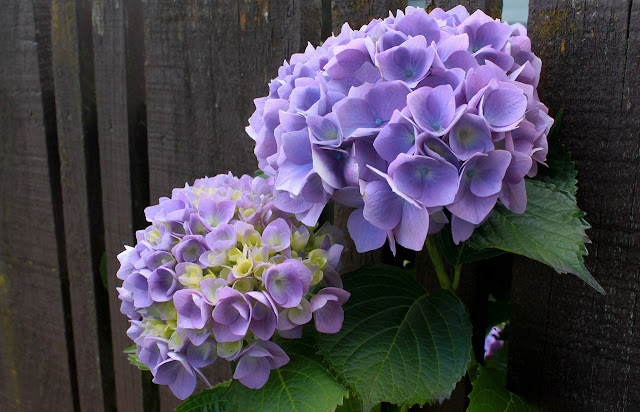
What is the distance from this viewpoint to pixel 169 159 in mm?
1436

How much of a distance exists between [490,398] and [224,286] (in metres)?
0.49

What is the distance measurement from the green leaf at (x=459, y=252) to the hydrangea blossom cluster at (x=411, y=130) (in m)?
0.20

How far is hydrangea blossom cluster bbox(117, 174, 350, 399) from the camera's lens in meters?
0.71

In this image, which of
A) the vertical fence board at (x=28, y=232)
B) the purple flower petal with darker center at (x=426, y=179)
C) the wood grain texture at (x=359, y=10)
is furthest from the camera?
the vertical fence board at (x=28, y=232)

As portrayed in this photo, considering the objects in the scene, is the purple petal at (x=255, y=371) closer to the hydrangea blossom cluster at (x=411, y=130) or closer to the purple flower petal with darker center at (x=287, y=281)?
the purple flower petal with darker center at (x=287, y=281)

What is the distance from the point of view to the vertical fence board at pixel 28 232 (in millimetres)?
1699

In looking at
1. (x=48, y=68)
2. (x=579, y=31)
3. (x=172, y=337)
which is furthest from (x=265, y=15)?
(x=48, y=68)

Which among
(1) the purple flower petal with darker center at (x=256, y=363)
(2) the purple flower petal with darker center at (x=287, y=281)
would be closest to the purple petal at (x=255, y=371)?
(1) the purple flower petal with darker center at (x=256, y=363)

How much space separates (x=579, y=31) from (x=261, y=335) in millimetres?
703

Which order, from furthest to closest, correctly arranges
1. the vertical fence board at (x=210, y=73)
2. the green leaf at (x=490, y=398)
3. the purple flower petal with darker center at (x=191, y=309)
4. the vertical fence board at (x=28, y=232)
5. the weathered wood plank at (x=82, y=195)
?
the vertical fence board at (x=28, y=232)
the weathered wood plank at (x=82, y=195)
the vertical fence board at (x=210, y=73)
the green leaf at (x=490, y=398)
the purple flower petal with darker center at (x=191, y=309)

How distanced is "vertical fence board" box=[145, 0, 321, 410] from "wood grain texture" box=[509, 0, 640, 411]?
0.52m

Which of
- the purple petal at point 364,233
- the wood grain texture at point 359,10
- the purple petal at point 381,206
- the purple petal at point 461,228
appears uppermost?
the wood grain texture at point 359,10

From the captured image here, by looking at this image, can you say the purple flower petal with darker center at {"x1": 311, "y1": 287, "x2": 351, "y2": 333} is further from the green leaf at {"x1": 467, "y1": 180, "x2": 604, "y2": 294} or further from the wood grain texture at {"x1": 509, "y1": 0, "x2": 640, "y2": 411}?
the wood grain texture at {"x1": 509, "y1": 0, "x2": 640, "y2": 411}

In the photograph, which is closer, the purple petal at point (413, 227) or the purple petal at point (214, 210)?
the purple petal at point (413, 227)
